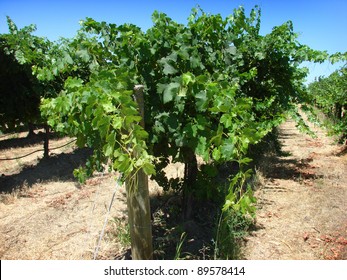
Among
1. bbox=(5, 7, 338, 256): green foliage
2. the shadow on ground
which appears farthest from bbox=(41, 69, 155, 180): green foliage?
the shadow on ground

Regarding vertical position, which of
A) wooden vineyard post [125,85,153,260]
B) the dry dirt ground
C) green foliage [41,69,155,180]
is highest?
green foliage [41,69,155,180]

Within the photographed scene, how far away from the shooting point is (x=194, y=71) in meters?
2.77

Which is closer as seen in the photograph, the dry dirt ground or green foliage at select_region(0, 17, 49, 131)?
the dry dirt ground

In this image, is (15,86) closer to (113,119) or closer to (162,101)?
(162,101)

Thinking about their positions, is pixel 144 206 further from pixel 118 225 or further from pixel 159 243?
pixel 118 225

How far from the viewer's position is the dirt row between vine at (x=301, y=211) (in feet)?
10.4

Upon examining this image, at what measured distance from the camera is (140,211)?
2242 mm

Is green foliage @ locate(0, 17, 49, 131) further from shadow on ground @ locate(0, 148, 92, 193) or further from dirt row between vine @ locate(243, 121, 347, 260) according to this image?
dirt row between vine @ locate(243, 121, 347, 260)

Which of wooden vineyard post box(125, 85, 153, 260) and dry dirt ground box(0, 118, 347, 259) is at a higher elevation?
wooden vineyard post box(125, 85, 153, 260)

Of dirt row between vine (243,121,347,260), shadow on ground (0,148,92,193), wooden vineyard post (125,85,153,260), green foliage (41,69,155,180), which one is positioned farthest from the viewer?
shadow on ground (0,148,92,193)

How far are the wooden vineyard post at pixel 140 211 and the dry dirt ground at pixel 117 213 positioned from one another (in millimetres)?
637

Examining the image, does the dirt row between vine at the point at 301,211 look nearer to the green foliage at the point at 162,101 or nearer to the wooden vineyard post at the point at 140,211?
the green foliage at the point at 162,101

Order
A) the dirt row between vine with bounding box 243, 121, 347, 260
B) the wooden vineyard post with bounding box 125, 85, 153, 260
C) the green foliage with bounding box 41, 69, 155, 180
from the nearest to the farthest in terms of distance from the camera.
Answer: the green foliage with bounding box 41, 69, 155, 180, the wooden vineyard post with bounding box 125, 85, 153, 260, the dirt row between vine with bounding box 243, 121, 347, 260

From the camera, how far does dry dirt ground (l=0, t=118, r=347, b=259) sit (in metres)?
3.26
